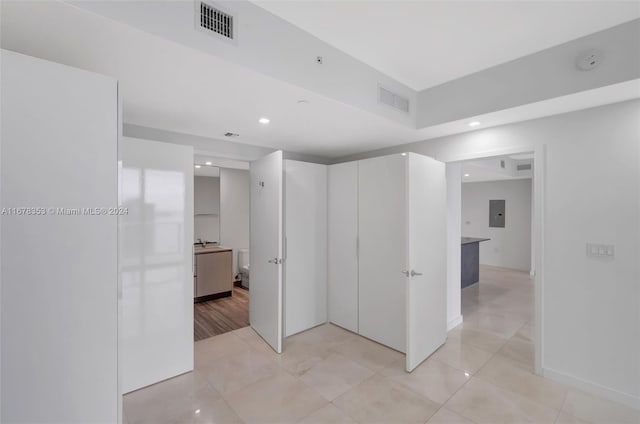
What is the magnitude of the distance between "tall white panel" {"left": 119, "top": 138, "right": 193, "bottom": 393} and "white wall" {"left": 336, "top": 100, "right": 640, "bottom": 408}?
3259 mm

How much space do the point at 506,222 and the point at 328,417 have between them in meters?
7.74

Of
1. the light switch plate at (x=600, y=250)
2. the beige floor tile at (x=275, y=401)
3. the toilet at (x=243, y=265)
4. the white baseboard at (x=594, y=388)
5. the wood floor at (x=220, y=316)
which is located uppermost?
the light switch plate at (x=600, y=250)

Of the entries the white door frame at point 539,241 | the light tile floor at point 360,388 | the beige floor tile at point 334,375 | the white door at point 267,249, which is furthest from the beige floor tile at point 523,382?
the white door at point 267,249

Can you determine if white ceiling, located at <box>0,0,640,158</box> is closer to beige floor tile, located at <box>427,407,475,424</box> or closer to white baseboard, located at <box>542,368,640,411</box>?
white baseboard, located at <box>542,368,640,411</box>

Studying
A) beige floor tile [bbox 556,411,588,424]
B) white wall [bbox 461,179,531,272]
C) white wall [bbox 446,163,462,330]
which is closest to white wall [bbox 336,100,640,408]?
beige floor tile [bbox 556,411,588,424]

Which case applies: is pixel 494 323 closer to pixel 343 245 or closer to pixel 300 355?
pixel 343 245

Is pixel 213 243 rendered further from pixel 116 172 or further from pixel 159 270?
pixel 116 172

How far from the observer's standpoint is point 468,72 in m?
2.55

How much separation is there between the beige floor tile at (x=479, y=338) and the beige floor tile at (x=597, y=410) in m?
0.84

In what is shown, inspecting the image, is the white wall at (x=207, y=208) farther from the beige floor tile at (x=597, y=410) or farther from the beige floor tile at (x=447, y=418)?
the beige floor tile at (x=597, y=410)

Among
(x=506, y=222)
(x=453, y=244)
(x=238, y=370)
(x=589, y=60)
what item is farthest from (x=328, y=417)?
(x=506, y=222)

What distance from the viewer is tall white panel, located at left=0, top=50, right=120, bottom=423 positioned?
1.02 metres

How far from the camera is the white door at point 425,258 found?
2.72 meters

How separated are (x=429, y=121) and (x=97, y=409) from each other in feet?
10.4
